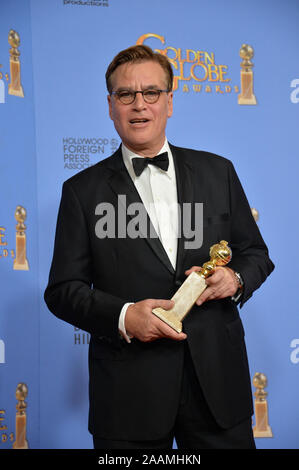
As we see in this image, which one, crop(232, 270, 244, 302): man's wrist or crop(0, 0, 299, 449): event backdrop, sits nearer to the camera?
crop(232, 270, 244, 302): man's wrist

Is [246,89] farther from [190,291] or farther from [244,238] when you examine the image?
[190,291]

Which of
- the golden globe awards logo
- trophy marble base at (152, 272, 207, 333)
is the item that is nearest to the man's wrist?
trophy marble base at (152, 272, 207, 333)

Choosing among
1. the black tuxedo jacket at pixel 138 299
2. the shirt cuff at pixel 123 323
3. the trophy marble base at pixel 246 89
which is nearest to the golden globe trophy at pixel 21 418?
the black tuxedo jacket at pixel 138 299

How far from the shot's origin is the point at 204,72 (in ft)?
9.94

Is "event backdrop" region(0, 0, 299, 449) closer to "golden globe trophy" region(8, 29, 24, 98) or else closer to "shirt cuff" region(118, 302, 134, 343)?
"golden globe trophy" region(8, 29, 24, 98)

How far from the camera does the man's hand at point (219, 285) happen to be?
175cm

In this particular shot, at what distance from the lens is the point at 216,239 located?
1.90 metres

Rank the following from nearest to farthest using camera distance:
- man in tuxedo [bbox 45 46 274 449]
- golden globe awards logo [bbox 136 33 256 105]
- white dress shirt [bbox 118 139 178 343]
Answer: man in tuxedo [bbox 45 46 274 449], white dress shirt [bbox 118 139 178 343], golden globe awards logo [bbox 136 33 256 105]

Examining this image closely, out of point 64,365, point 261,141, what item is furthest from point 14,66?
point 64,365

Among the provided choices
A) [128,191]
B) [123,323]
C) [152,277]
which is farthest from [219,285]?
[128,191]

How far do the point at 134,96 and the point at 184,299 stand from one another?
0.71 meters

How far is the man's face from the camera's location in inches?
76.0

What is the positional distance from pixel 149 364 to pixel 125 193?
55 cm

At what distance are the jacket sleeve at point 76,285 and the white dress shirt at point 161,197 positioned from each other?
0.72ft
